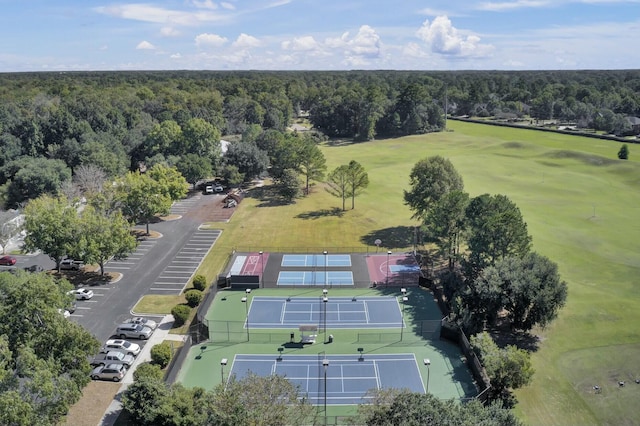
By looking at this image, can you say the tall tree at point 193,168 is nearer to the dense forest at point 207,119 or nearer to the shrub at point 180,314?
the dense forest at point 207,119

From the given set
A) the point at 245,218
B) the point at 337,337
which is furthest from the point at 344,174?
the point at 337,337

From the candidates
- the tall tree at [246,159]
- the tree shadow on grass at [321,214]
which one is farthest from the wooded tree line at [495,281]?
the tall tree at [246,159]

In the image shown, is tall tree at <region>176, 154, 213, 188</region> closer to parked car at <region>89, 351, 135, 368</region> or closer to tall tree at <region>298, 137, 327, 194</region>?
tall tree at <region>298, 137, 327, 194</region>

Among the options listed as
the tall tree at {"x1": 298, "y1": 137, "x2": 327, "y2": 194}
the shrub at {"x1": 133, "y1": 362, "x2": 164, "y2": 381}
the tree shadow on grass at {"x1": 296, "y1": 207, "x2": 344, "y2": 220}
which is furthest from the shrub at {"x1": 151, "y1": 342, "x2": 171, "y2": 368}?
the tall tree at {"x1": 298, "y1": 137, "x2": 327, "y2": 194}

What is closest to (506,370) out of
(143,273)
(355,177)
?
(143,273)

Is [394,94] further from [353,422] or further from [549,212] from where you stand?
[353,422]

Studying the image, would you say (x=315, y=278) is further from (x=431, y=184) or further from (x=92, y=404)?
(x=92, y=404)
